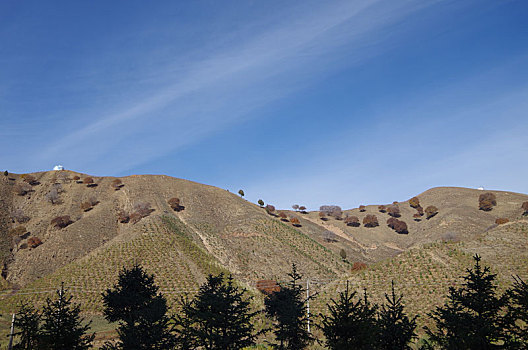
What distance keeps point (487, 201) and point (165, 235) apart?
9361 cm

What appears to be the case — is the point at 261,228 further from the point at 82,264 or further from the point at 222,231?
the point at 82,264

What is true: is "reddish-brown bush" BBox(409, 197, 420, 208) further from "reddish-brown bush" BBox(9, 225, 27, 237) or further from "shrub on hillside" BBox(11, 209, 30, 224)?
"shrub on hillside" BBox(11, 209, 30, 224)

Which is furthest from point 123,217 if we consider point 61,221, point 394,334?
point 394,334

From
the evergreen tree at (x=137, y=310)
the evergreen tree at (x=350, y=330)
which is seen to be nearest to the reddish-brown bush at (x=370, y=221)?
the evergreen tree at (x=137, y=310)

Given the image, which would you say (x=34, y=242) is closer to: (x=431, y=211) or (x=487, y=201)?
(x=431, y=211)

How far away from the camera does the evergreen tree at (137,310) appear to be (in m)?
13.4

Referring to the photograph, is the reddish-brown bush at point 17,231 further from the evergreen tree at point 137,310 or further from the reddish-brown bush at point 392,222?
the reddish-brown bush at point 392,222

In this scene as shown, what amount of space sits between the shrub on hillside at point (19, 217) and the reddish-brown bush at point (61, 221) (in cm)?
759

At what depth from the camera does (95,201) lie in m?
84.2

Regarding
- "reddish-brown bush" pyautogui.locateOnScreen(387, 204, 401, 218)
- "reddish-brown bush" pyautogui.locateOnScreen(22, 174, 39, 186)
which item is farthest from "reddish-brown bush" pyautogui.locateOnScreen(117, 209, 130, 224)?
"reddish-brown bush" pyautogui.locateOnScreen(387, 204, 401, 218)

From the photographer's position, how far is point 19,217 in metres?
74.9

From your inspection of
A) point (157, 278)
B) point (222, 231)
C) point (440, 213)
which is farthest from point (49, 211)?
point (440, 213)

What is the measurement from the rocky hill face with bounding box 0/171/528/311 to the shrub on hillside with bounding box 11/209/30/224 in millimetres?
274

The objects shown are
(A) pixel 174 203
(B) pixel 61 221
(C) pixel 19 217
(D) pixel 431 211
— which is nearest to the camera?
(B) pixel 61 221
